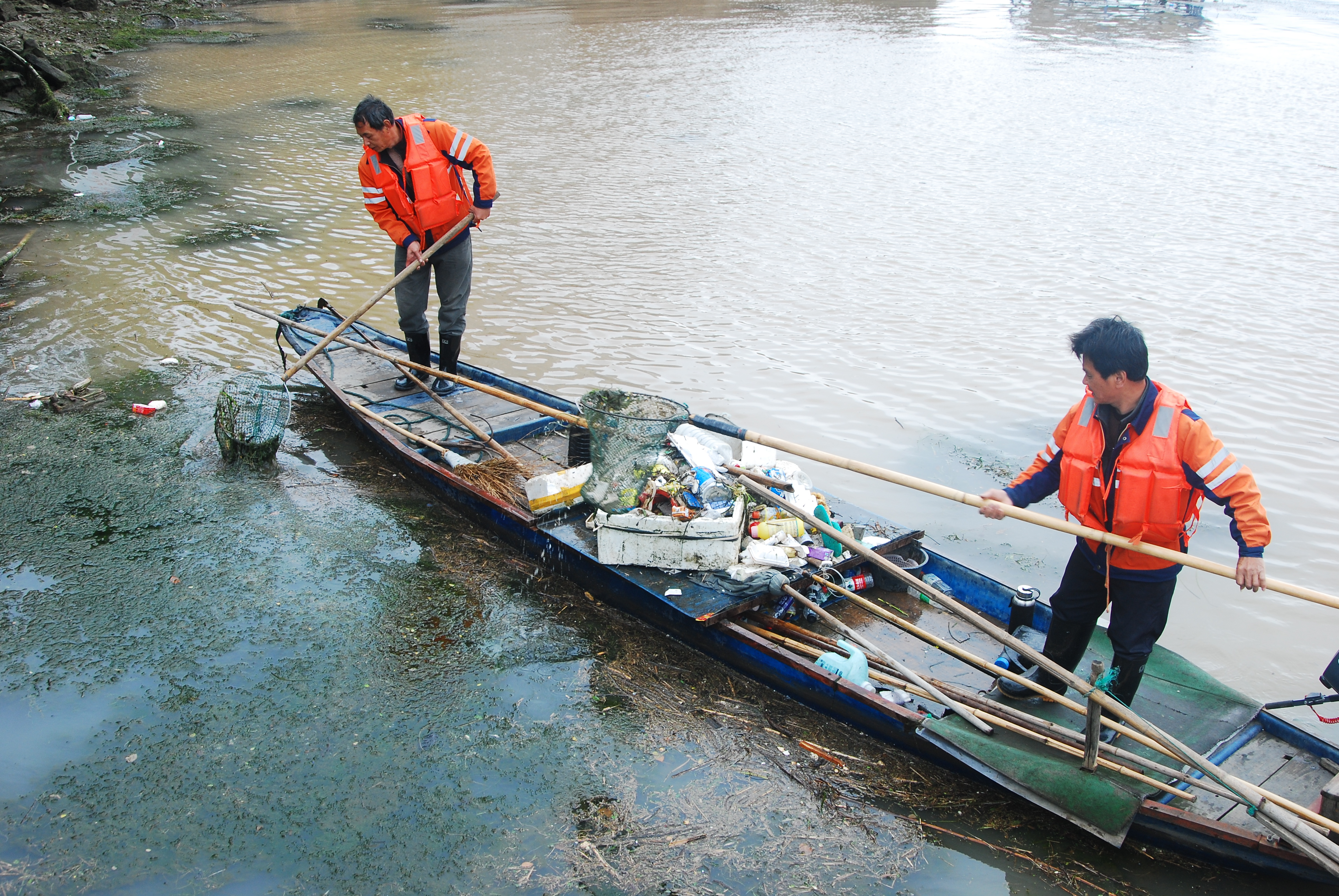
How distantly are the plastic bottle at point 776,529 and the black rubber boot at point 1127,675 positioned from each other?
6.12 feet

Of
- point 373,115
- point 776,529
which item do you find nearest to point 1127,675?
point 776,529

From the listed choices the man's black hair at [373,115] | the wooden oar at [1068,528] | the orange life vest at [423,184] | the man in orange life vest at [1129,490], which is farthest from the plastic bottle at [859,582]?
the man's black hair at [373,115]

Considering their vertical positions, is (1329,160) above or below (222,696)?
above

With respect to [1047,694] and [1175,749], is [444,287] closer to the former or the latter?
[1047,694]

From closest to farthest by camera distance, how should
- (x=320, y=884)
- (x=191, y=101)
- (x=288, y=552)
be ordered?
(x=320, y=884), (x=288, y=552), (x=191, y=101)

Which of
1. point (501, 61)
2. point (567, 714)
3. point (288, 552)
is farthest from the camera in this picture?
point (501, 61)

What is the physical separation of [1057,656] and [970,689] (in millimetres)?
549

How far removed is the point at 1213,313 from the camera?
10117 millimetres

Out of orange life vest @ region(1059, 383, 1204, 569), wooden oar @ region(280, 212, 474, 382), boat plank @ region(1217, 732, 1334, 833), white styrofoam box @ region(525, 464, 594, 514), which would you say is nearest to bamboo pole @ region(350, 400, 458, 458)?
wooden oar @ region(280, 212, 474, 382)

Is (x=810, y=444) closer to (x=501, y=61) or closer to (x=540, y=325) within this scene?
(x=540, y=325)

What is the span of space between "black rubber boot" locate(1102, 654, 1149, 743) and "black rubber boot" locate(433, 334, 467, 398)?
5465mm

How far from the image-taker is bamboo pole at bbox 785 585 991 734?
440cm

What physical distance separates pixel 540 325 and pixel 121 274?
574 centimetres

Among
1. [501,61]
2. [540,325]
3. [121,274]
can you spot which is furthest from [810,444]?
[501,61]
